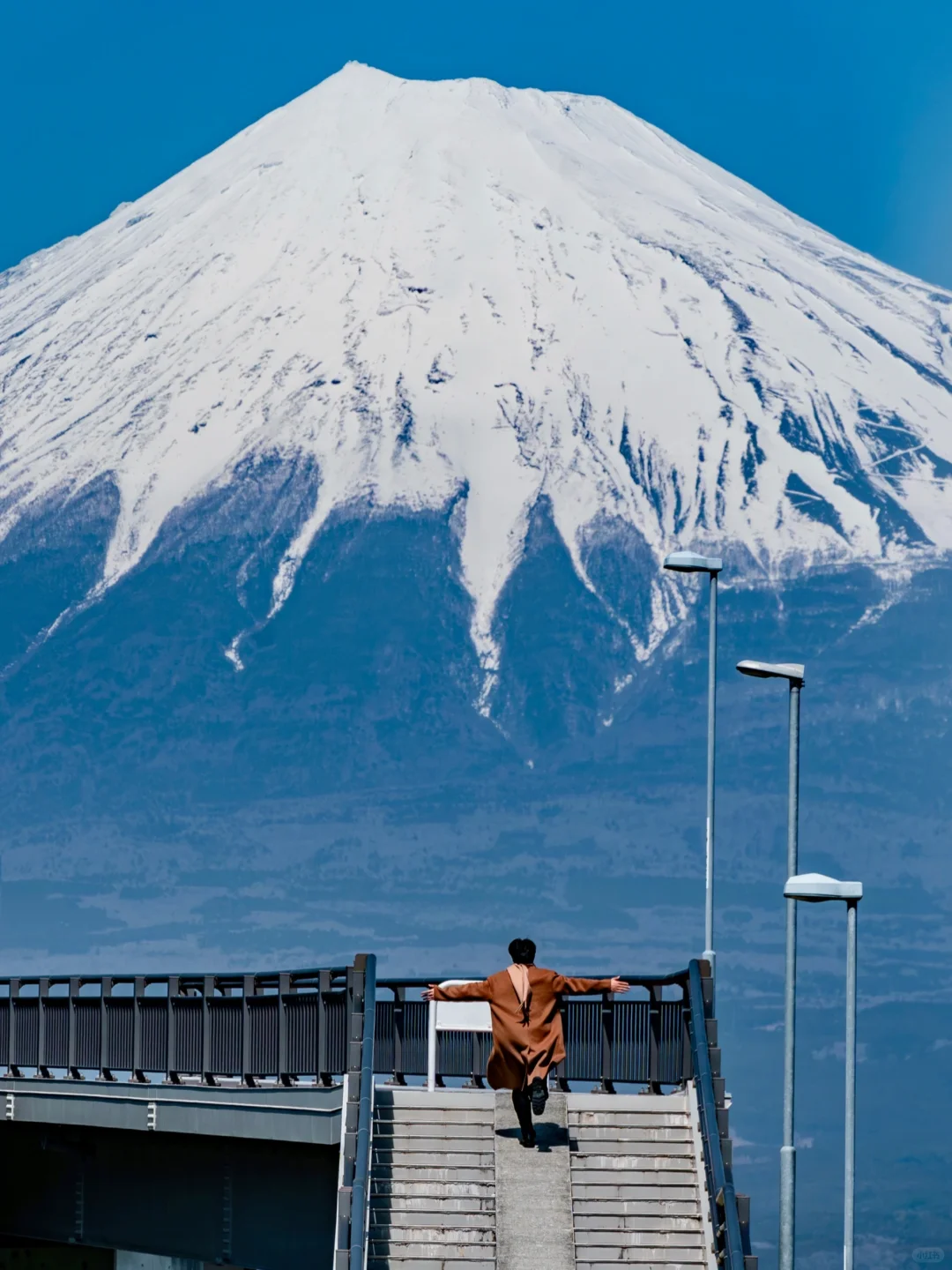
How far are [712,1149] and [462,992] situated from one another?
7.87 ft

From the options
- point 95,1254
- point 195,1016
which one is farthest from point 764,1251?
point 195,1016

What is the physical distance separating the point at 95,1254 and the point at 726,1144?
25.5m

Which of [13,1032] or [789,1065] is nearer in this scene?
[789,1065]

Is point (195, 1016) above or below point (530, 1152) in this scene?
above

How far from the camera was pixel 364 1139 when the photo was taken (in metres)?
21.2

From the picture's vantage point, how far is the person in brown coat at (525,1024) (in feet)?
69.3

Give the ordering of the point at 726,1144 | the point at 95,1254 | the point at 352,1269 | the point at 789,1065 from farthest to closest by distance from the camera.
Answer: the point at 95,1254 → the point at 789,1065 → the point at 726,1144 → the point at 352,1269

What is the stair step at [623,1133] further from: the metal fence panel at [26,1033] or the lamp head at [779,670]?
the metal fence panel at [26,1033]

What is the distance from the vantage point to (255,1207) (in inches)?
1015

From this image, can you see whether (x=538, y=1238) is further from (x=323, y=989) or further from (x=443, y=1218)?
(x=323, y=989)

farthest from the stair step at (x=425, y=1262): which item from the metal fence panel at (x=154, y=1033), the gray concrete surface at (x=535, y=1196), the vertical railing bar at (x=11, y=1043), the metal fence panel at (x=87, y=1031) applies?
the vertical railing bar at (x=11, y=1043)

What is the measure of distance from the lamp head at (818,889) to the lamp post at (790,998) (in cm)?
69

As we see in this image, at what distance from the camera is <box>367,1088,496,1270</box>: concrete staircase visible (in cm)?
2052

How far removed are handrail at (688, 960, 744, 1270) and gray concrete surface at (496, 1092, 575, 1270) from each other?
1153 mm
